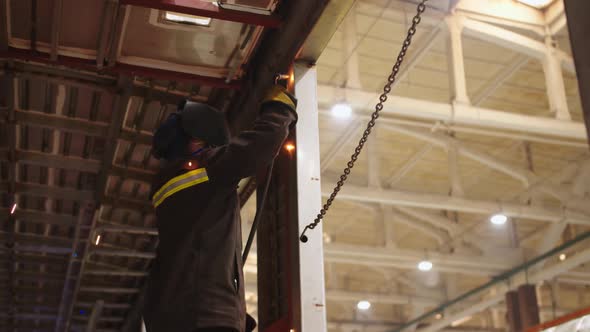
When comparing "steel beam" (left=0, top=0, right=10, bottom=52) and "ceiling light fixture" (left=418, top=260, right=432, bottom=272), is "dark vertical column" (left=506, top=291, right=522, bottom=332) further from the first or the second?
"steel beam" (left=0, top=0, right=10, bottom=52)

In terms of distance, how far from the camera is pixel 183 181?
12.7 feet

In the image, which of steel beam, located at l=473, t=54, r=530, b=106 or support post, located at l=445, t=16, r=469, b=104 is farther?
steel beam, located at l=473, t=54, r=530, b=106

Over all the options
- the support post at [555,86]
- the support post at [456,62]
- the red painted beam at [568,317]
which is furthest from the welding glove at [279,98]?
the support post at [555,86]

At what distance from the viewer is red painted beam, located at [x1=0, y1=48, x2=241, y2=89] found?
19.3ft

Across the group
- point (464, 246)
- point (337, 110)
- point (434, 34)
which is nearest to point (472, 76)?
point (434, 34)

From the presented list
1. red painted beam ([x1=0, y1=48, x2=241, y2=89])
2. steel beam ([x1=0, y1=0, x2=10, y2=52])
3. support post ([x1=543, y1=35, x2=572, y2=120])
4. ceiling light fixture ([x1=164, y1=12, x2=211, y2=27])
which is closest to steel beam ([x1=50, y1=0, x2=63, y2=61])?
red painted beam ([x1=0, y1=48, x2=241, y2=89])

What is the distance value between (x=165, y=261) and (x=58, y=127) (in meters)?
4.30

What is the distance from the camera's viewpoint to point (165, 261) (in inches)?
151

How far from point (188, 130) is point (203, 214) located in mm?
506

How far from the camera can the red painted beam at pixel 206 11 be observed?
5.12 meters

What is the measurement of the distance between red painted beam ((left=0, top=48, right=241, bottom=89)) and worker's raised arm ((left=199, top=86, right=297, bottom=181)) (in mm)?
2310

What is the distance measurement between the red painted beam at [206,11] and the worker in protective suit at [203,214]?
1.31 metres

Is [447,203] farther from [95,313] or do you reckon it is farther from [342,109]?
[95,313]

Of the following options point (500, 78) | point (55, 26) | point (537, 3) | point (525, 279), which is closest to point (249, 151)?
point (55, 26)
